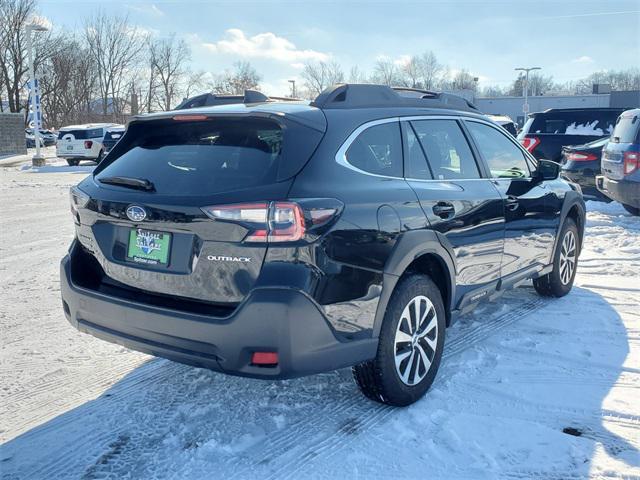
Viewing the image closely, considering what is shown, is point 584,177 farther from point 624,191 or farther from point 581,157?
point 624,191

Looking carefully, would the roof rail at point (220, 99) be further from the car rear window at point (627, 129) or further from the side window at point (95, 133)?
the side window at point (95, 133)

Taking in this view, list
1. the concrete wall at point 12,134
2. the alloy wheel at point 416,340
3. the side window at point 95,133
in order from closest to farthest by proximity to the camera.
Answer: the alloy wheel at point 416,340, the side window at point 95,133, the concrete wall at point 12,134

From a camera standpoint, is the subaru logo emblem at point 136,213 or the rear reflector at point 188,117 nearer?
the subaru logo emblem at point 136,213

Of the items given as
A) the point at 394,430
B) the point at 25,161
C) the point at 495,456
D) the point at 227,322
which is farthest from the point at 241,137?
the point at 25,161

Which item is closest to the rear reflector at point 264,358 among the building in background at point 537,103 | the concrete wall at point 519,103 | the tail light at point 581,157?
the tail light at point 581,157

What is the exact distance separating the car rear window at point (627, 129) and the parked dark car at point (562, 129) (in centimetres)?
269

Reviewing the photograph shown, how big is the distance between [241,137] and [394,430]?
1.76 meters

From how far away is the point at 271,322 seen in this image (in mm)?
2615

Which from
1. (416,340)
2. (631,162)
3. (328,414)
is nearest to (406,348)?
(416,340)

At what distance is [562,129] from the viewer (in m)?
12.4

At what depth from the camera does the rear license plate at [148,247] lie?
9.39 ft

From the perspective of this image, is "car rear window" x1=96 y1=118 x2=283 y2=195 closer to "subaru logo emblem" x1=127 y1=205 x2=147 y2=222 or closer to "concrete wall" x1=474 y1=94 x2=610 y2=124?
"subaru logo emblem" x1=127 y1=205 x2=147 y2=222

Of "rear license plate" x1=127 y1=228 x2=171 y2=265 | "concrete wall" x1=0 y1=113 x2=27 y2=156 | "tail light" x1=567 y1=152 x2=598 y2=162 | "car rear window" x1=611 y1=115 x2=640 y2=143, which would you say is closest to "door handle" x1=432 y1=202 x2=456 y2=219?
"rear license plate" x1=127 y1=228 x2=171 y2=265

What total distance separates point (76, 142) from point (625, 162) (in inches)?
812
